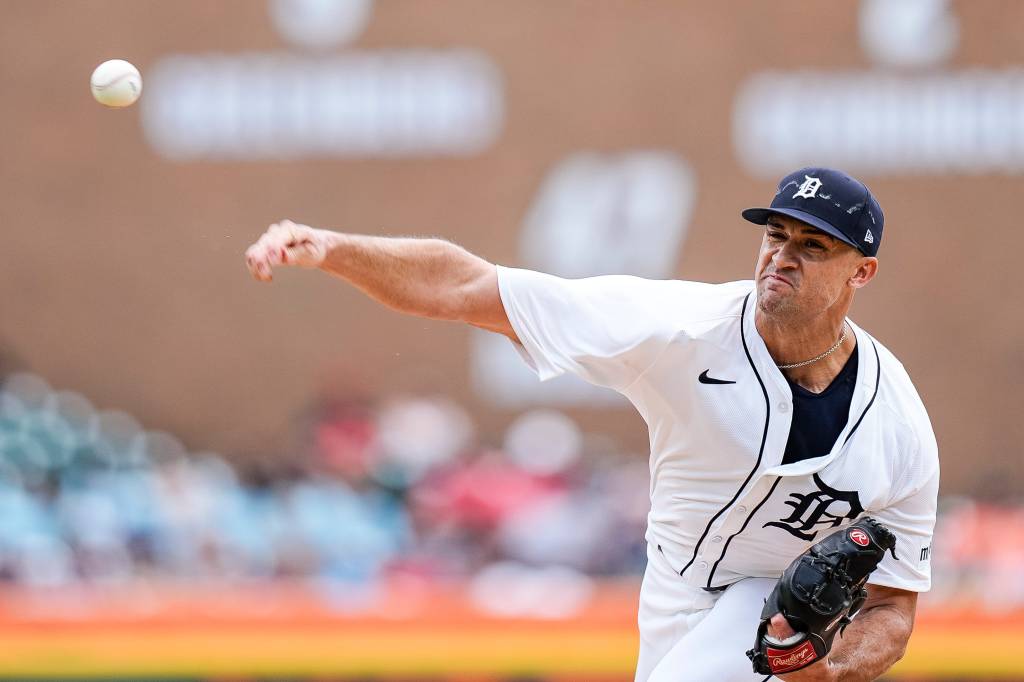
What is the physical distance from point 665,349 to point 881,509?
2.96ft

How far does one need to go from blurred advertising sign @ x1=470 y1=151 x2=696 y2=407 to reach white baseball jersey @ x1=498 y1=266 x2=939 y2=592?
963cm

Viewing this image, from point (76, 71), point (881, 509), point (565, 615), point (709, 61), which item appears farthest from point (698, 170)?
point (881, 509)

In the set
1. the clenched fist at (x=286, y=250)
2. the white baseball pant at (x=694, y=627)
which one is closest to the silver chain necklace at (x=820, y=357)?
the white baseball pant at (x=694, y=627)

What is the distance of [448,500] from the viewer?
11984mm

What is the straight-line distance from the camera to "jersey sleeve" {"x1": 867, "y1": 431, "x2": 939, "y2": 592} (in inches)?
189

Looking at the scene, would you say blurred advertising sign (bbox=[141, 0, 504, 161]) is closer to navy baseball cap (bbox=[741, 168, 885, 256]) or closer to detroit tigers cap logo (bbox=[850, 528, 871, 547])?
navy baseball cap (bbox=[741, 168, 885, 256])

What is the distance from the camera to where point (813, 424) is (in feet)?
15.4

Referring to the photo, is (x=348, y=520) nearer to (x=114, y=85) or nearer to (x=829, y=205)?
(x=114, y=85)

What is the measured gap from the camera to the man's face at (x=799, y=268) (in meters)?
4.60

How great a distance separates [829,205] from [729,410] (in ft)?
2.28

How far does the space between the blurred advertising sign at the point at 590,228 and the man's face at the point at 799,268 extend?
9841 millimetres

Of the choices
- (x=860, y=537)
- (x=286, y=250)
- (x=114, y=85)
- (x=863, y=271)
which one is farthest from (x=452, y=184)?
(x=286, y=250)

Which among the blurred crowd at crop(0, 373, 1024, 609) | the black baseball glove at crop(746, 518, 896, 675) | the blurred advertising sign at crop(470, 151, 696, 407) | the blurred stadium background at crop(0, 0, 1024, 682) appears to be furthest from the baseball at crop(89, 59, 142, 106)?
the blurred advertising sign at crop(470, 151, 696, 407)

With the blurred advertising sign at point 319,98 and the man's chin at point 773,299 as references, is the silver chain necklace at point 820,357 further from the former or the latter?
the blurred advertising sign at point 319,98
